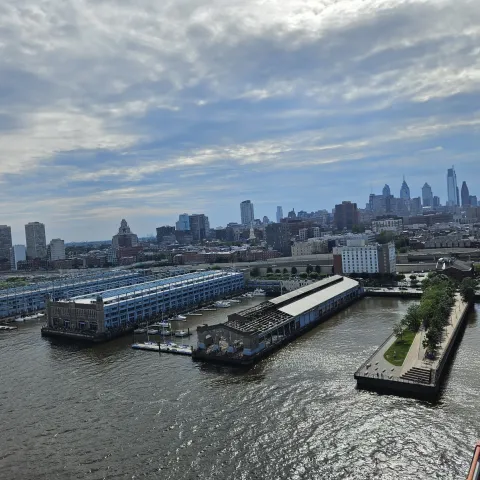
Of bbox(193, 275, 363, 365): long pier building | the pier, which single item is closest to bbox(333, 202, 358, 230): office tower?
bbox(193, 275, 363, 365): long pier building

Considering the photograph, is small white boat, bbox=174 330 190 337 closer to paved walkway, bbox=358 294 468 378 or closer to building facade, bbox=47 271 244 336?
building facade, bbox=47 271 244 336

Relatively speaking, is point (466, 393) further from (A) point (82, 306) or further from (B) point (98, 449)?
(A) point (82, 306)

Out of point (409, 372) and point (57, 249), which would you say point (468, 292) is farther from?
point (57, 249)

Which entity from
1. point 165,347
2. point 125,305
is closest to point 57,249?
point 125,305

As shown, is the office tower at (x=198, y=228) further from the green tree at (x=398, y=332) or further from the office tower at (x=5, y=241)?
the green tree at (x=398, y=332)


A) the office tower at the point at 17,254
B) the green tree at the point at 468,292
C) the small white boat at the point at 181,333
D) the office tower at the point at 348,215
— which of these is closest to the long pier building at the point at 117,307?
the small white boat at the point at 181,333

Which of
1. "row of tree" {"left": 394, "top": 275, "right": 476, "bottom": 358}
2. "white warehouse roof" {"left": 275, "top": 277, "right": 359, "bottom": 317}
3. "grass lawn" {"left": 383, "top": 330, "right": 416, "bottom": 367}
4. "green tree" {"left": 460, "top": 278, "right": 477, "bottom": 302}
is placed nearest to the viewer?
"grass lawn" {"left": 383, "top": 330, "right": 416, "bottom": 367}
